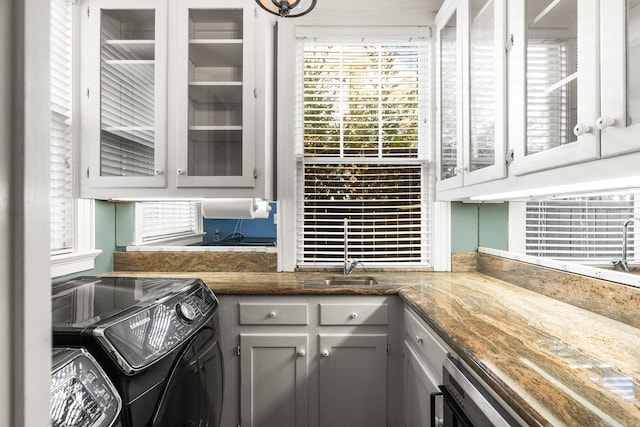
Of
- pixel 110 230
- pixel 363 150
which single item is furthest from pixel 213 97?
pixel 110 230

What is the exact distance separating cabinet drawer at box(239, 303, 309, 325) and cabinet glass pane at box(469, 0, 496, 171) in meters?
1.10

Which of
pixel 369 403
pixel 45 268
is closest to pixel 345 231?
pixel 369 403

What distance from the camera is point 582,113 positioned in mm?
1032

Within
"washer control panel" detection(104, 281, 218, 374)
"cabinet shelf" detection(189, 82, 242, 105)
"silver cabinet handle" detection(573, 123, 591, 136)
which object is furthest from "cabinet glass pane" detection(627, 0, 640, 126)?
"cabinet shelf" detection(189, 82, 242, 105)

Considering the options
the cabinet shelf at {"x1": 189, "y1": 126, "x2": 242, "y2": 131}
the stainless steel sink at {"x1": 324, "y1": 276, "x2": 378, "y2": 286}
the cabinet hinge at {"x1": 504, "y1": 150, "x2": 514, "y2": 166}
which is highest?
the cabinet shelf at {"x1": 189, "y1": 126, "x2": 242, "y2": 131}

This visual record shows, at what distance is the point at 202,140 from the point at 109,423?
62.4 inches

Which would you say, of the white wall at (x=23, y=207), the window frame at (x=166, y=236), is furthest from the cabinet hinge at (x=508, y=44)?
the window frame at (x=166, y=236)

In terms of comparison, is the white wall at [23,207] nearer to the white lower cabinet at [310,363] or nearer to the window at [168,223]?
the white lower cabinet at [310,363]

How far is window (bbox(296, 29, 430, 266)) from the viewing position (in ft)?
7.76

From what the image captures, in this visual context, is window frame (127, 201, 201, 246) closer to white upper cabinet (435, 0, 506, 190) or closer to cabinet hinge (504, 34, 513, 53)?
white upper cabinet (435, 0, 506, 190)

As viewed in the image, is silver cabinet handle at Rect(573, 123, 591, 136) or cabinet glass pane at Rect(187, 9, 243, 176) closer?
silver cabinet handle at Rect(573, 123, 591, 136)

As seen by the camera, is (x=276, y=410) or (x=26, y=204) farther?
(x=276, y=410)

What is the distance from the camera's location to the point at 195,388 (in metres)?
1.29

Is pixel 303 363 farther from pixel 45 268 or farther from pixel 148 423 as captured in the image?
pixel 45 268
